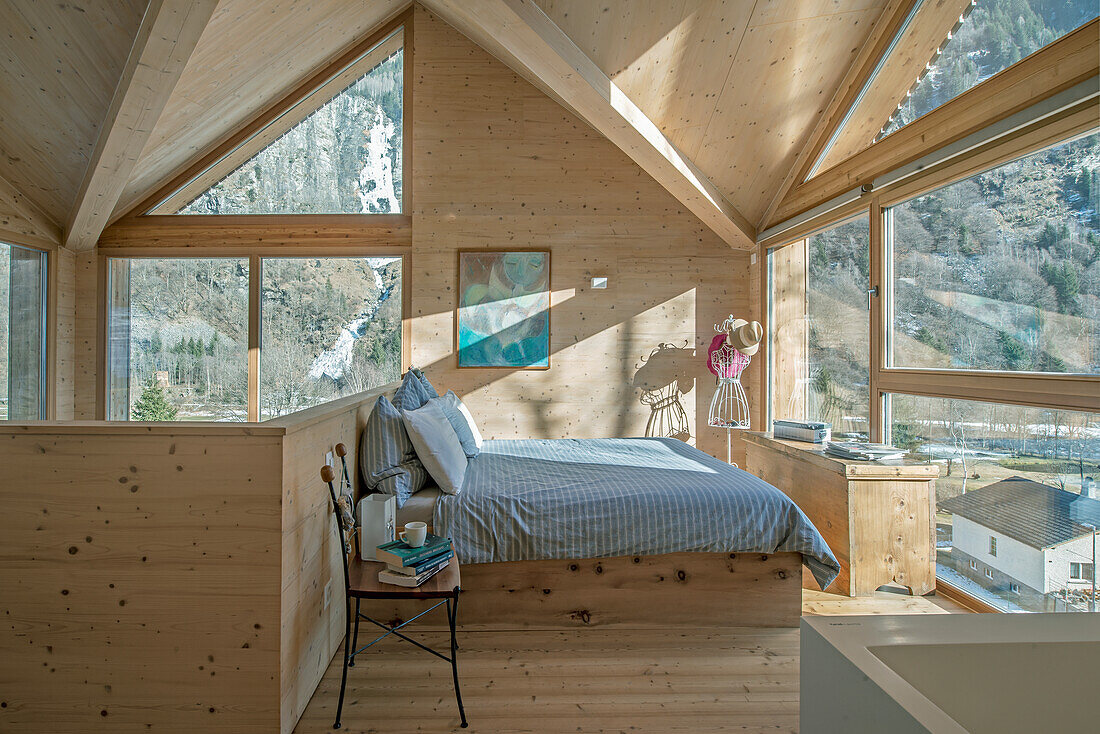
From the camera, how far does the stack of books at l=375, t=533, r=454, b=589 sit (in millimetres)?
2021

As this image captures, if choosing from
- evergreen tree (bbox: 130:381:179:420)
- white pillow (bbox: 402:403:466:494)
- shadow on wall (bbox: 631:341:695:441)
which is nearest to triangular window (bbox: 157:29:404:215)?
evergreen tree (bbox: 130:381:179:420)

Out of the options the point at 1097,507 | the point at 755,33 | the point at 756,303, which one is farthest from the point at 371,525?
the point at 756,303

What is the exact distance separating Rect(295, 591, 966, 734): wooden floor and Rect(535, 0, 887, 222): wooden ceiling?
2.94 metres

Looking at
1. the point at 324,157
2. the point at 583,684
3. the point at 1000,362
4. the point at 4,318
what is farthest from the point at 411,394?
the point at 4,318

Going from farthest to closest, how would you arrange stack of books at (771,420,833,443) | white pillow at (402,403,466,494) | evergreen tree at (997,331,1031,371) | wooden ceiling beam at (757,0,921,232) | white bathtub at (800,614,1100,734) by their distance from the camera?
stack of books at (771,420,833,443)
wooden ceiling beam at (757,0,921,232)
white pillow at (402,403,466,494)
evergreen tree at (997,331,1031,371)
white bathtub at (800,614,1100,734)

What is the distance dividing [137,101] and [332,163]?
177 centimetres

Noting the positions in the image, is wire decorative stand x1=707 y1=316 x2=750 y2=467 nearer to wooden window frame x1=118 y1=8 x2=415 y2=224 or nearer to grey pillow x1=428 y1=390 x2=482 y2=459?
grey pillow x1=428 y1=390 x2=482 y2=459

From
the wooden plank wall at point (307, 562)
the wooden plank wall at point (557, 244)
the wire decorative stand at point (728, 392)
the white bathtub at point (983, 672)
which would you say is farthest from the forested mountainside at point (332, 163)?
the white bathtub at point (983, 672)

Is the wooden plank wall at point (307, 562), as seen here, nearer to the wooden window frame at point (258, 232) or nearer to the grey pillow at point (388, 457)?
the grey pillow at point (388, 457)

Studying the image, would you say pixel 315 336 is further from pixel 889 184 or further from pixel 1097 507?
pixel 1097 507

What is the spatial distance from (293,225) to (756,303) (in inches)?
153

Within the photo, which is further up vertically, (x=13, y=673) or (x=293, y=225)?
(x=293, y=225)

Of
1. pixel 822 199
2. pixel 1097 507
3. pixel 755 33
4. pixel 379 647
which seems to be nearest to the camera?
pixel 1097 507

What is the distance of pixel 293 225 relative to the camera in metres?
5.04
